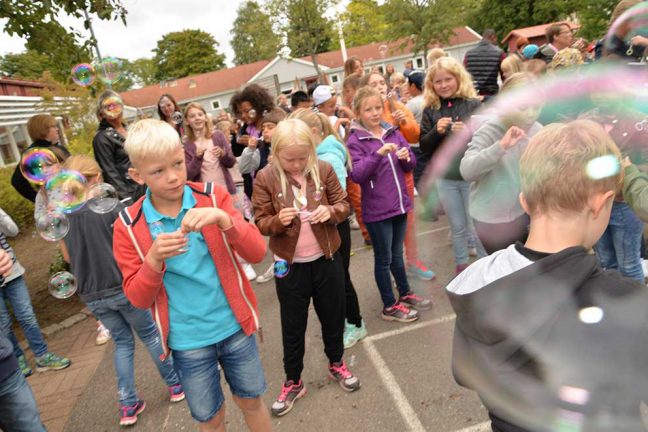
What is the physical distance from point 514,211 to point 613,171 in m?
1.86

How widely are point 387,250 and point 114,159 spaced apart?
3042mm

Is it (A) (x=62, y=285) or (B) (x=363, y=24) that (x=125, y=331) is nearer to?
(A) (x=62, y=285)

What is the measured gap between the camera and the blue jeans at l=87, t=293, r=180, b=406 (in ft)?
10.4

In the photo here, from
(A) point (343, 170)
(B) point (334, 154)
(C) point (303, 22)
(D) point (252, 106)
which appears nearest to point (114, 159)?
(D) point (252, 106)

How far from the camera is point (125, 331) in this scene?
3301 mm

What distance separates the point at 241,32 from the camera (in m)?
74.8

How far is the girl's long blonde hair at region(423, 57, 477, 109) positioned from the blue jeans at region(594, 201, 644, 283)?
5.06 feet

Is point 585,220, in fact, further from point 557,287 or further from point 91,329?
point 91,329

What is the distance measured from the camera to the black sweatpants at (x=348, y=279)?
3.49m

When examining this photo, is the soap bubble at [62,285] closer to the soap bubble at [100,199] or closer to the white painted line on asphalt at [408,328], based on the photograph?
the soap bubble at [100,199]

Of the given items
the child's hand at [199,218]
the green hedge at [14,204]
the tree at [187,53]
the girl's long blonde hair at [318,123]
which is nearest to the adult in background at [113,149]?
the girl's long blonde hair at [318,123]

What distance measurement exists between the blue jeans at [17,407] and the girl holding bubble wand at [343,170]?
6.88ft

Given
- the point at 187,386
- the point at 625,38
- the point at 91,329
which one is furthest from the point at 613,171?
the point at 91,329

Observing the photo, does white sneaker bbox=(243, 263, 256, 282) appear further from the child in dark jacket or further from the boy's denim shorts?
the boy's denim shorts
